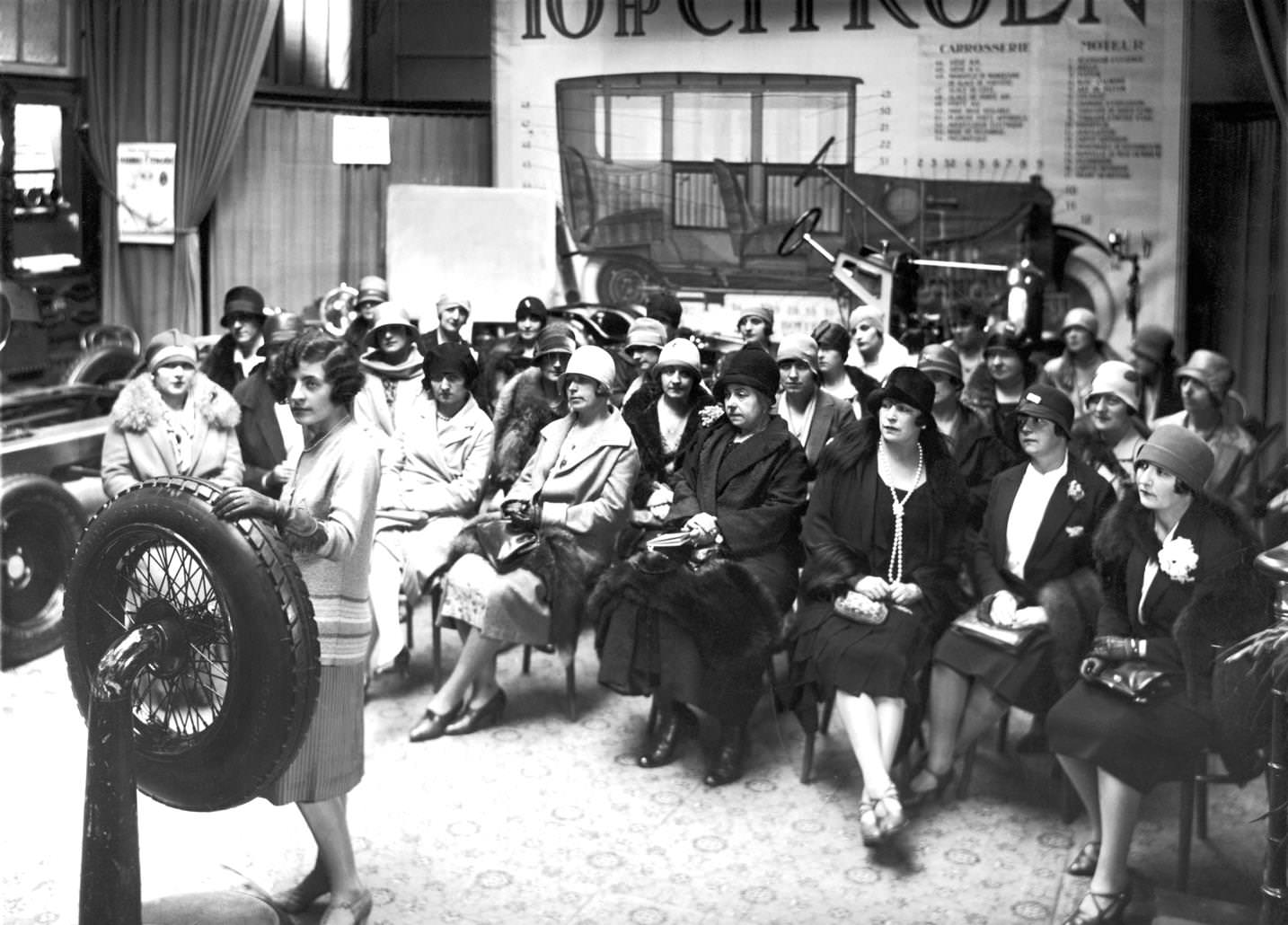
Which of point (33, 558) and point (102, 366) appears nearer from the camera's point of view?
point (33, 558)

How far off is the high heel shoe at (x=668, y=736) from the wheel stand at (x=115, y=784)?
1542 mm

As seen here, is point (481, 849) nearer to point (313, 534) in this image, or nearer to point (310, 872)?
point (310, 872)

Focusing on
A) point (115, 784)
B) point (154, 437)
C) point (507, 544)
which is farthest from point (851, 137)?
point (115, 784)

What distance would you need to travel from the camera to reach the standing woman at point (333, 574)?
2.91m

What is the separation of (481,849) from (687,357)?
158 cm

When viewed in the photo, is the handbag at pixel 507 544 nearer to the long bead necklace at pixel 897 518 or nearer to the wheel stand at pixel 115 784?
the long bead necklace at pixel 897 518

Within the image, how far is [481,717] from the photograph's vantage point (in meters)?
4.23

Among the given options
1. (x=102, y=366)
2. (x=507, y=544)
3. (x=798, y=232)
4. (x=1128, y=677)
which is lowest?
(x=1128, y=677)

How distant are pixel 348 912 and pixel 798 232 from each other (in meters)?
4.33

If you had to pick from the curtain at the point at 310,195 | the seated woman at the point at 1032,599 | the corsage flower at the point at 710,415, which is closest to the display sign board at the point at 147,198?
the curtain at the point at 310,195

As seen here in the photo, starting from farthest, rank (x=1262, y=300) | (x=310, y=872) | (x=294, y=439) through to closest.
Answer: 1. (x=1262, y=300)
2. (x=294, y=439)
3. (x=310, y=872)

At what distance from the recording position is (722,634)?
3.90m

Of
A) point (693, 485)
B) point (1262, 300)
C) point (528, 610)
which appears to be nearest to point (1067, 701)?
point (693, 485)

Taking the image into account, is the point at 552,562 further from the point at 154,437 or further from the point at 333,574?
the point at 333,574
